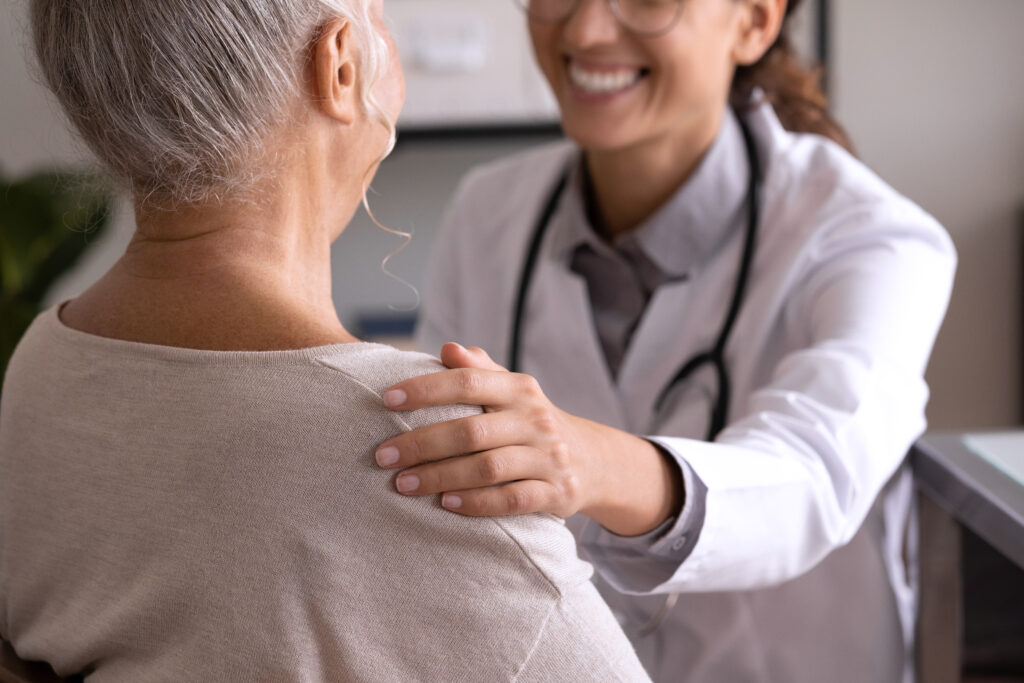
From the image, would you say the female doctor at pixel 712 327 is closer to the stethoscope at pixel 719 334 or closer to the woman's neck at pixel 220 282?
the stethoscope at pixel 719 334

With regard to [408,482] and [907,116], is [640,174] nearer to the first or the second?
[408,482]

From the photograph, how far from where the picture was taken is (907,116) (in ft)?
9.05

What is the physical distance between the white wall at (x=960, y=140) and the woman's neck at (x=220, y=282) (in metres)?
2.33

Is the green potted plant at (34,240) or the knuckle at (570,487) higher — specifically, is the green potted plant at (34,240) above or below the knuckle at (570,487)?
below

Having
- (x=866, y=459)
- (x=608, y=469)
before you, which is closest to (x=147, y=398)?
(x=608, y=469)

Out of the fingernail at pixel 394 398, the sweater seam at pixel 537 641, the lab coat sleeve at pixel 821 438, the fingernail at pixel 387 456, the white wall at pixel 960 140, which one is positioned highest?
the fingernail at pixel 394 398

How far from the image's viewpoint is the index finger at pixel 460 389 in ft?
2.09

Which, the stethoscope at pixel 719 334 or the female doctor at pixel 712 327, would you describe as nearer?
the female doctor at pixel 712 327

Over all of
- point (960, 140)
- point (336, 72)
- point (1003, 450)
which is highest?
point (336, 72)

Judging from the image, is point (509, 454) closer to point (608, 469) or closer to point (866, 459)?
point (608, 469)

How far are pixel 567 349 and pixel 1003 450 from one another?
21.9 inches

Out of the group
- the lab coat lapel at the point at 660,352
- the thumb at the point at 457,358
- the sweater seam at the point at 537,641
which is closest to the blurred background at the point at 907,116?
the lab coat lapel at the point at 660,352

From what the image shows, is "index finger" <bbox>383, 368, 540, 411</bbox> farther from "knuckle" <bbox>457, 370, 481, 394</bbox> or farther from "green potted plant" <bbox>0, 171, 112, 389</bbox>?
"green potted plant" <bbox>0, 171, 112, 389</bbox>

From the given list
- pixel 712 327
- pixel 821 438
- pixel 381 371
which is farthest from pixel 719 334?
pixel 381 371
